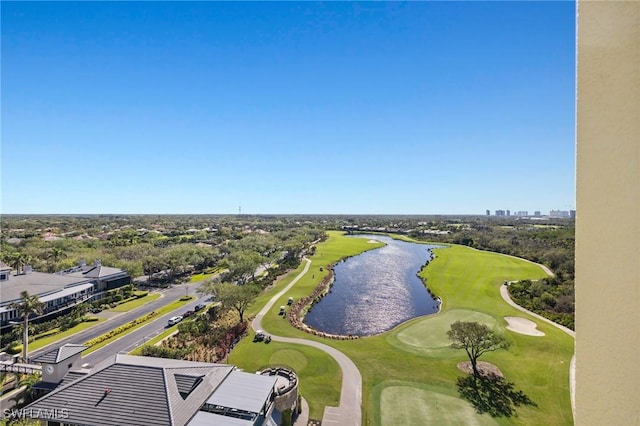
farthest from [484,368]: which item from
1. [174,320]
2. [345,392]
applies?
[174,320]

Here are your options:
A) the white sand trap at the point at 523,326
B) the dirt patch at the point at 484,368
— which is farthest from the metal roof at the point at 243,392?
the white sand trap at the point at 523,326

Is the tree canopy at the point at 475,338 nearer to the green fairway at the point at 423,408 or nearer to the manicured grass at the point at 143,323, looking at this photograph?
the green fairway at the point at 423,408

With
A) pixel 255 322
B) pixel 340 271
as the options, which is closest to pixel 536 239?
pixel 340 271

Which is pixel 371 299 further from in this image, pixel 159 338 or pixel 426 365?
pixel 159 338

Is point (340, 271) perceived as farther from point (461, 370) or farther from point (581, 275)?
point (581, 275)

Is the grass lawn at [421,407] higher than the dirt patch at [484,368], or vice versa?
the dirt patch at [484,368]

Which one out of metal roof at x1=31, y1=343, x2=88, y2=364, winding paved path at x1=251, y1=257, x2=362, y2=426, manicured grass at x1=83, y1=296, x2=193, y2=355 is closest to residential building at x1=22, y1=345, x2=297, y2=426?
metal roof at x1=31, y1=343, x2=88, y2=364

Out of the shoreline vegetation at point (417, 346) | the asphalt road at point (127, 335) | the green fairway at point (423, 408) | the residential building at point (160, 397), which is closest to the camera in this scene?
the residential building at point (160, 397)
